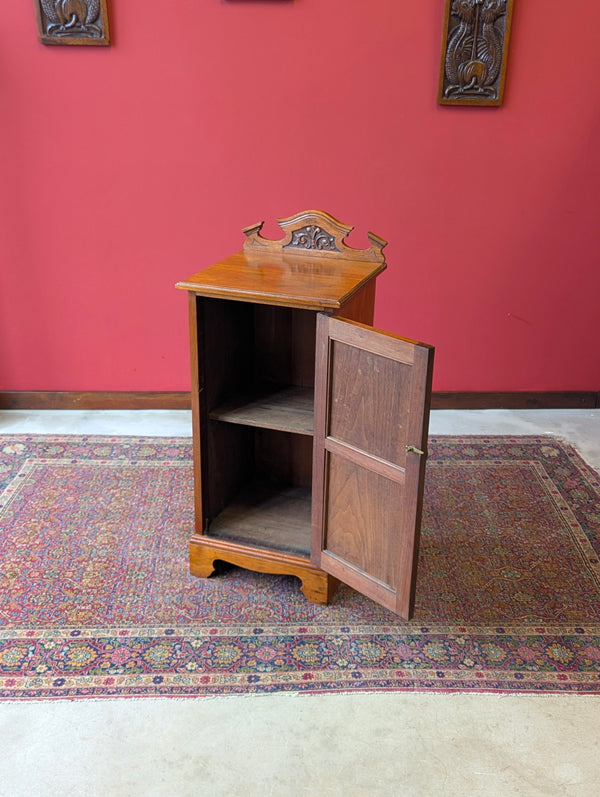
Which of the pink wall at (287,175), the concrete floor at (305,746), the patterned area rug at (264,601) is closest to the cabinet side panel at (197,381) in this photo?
the patterned area rug at (264,601)

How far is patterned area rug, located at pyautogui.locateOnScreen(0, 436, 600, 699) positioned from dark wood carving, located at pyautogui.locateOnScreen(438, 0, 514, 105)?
1.75 m

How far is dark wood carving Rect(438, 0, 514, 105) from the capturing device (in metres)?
3.59

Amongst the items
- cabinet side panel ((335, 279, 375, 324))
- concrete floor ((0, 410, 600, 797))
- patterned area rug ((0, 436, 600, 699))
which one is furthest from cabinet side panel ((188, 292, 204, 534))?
concrete floor ((0, 410, 600, 797))

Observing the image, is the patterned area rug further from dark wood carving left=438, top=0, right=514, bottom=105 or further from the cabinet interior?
dark wood carving left=438, top=0, right=514, bottom=105

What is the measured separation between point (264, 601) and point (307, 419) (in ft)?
2.16

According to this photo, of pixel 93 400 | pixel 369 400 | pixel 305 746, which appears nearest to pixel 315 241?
pixel 369 400

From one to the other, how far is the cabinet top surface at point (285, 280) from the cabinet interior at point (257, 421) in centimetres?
10

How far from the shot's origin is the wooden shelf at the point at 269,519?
280 centimetres

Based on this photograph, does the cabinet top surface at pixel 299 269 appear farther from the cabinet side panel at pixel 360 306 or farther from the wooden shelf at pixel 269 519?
the wooden shelf at pixel 269 519

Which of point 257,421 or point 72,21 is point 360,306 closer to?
point 257,421

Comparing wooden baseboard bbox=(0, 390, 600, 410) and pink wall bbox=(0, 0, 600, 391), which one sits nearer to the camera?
pink wall bbox=(0, 0, 600, 391)

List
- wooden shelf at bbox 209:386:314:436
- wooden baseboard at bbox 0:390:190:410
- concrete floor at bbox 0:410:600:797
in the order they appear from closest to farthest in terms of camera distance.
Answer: concrete floor at bbox 0:410:600:797 → wooden shelf at bbox 209:386:314:436 → wooden baseboard at bbox 0:390:190:410

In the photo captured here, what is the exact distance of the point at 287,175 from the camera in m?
3.86

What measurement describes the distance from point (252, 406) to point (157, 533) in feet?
2.41
